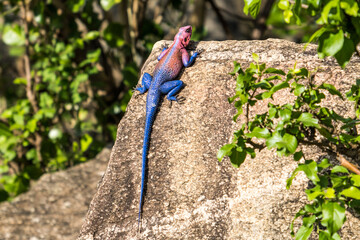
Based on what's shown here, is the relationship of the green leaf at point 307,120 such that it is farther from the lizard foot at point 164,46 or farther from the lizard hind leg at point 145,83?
the lizard foot at point 164,46

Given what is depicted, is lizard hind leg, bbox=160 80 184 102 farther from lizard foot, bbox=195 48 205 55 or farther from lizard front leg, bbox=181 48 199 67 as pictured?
lizard foot, bbox=195 48 205 55

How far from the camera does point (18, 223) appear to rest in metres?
4.01

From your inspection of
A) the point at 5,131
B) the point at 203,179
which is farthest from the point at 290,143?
the point at 5,131

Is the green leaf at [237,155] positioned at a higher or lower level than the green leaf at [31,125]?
higher

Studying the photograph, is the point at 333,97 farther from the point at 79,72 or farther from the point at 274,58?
the point at 79,72

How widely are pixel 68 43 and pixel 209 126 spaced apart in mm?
2849

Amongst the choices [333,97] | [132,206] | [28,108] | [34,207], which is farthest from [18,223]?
[333,97]

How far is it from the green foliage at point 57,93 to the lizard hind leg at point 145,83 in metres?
1.31

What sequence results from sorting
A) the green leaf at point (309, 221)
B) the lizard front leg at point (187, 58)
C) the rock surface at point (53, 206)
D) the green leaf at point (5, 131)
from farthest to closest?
1. the green leaf at point (5, 131)
2. the rock surface at point (53, 206)
3. the lizard front leg at point (187, 58)
4. the green leaf at point (309, 221)

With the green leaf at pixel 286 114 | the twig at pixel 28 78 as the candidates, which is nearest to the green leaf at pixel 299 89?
the green leaf at pixel 286 114

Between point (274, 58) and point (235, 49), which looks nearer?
point (274, 58)

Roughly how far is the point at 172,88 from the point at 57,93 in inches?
89.2

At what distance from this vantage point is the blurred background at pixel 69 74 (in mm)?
4551

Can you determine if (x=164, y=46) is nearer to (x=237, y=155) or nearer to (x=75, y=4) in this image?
(x=75, y=4)
